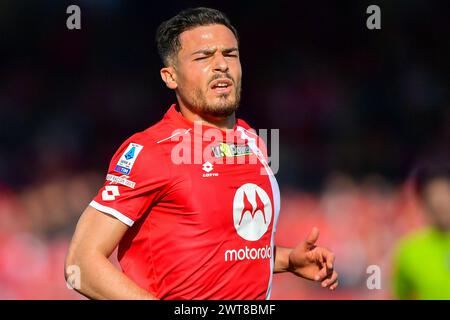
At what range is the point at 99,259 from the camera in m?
3.38

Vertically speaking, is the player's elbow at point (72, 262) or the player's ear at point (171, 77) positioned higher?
the player's ear at point (171, 77)

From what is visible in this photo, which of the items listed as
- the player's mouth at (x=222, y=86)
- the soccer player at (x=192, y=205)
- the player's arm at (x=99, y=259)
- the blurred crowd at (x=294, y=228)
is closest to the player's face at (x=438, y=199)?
the soccer player at (x=192, y=205)

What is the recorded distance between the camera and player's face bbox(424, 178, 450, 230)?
533 centimetres

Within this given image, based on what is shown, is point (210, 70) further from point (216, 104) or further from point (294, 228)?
point (294, 228)

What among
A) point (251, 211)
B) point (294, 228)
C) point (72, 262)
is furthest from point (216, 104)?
point (294, 228)

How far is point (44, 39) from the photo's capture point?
28.8ft

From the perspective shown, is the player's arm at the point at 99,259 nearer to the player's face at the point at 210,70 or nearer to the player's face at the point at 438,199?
the player's face at the point at 210,70

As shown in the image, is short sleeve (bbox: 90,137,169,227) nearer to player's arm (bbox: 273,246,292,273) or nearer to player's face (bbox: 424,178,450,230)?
player's arm (bbox: 273,246,292,273)

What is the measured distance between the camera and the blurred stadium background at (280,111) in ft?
25.2

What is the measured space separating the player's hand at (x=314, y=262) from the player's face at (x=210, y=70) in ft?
2.59

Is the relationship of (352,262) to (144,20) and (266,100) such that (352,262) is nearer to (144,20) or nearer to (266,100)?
(266,100)

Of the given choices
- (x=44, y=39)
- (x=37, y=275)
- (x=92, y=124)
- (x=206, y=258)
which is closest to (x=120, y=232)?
(x=206, y=258)

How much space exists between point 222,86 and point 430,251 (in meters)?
2.43

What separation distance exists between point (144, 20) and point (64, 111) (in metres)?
1.46
